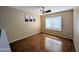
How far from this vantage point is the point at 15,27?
1.18 m

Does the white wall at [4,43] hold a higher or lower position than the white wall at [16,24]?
lower

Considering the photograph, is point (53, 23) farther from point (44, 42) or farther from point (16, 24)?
point (16, 24)

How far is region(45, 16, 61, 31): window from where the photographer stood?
1.19m

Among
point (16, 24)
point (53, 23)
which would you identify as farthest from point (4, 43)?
point (53, 23)

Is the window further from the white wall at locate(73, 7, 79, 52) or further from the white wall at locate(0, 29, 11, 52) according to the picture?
the white wall at locate(0, 29, 11, 52)

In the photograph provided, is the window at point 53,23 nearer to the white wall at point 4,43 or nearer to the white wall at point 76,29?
the white wall at point 76,29

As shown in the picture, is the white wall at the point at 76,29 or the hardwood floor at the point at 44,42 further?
the hardwood floor at the point at 44,42

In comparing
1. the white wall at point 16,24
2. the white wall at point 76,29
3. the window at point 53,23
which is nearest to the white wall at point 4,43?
the white wall at point 16,24

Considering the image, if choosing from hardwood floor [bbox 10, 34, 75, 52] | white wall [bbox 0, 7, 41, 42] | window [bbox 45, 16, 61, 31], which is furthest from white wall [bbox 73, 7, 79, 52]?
white wall [bbox 0, 7, 41, 42]

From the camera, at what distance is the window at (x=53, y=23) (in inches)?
47.0

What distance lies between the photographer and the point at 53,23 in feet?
3.97
